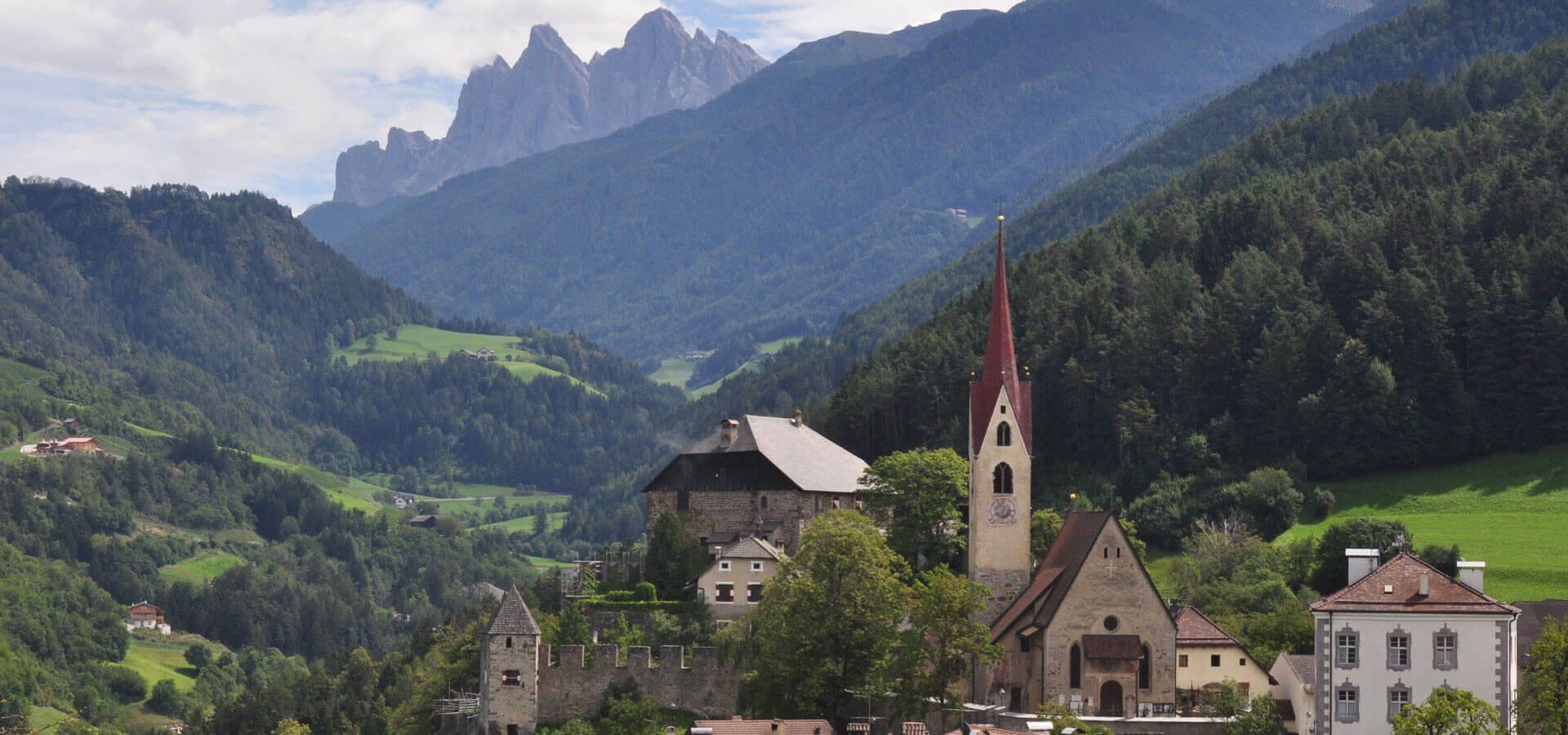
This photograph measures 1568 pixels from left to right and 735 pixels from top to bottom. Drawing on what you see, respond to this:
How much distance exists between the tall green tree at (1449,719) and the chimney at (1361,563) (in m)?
15.7

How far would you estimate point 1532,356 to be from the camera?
135 m

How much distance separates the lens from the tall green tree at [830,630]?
288 ft

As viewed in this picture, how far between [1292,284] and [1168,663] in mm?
65909

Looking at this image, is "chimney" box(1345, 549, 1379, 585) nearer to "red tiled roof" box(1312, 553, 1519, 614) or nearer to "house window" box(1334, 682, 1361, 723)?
"red tiled roof" box(1312, 553, 1519, 614)

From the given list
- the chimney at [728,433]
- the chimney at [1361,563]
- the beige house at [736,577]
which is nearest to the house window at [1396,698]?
the chimney at [1361,563]

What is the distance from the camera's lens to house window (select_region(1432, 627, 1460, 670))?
2908 inches

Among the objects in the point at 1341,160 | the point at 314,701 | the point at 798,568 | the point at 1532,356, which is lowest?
the point at 314,701

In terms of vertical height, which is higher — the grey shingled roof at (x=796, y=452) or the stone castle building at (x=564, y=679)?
the grey shingled roof at (x=796, y=452)

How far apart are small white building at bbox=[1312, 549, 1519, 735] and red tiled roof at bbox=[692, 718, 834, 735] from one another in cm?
1836

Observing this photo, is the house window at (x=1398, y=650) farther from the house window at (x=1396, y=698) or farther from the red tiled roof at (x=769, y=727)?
the red tiled roof at (x=769, y=727)

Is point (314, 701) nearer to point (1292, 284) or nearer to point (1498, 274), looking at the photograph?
point (1292, 284)

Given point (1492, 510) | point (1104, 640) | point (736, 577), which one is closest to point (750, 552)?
point (736, 577)

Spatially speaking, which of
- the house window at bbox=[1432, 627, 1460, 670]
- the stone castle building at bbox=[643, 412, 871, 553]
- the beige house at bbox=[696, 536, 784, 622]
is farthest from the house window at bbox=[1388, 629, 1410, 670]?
the stone castle building at bbox=[643, 412, 871, 553]

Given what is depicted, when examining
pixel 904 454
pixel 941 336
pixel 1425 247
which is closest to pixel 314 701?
pixel 941 336
